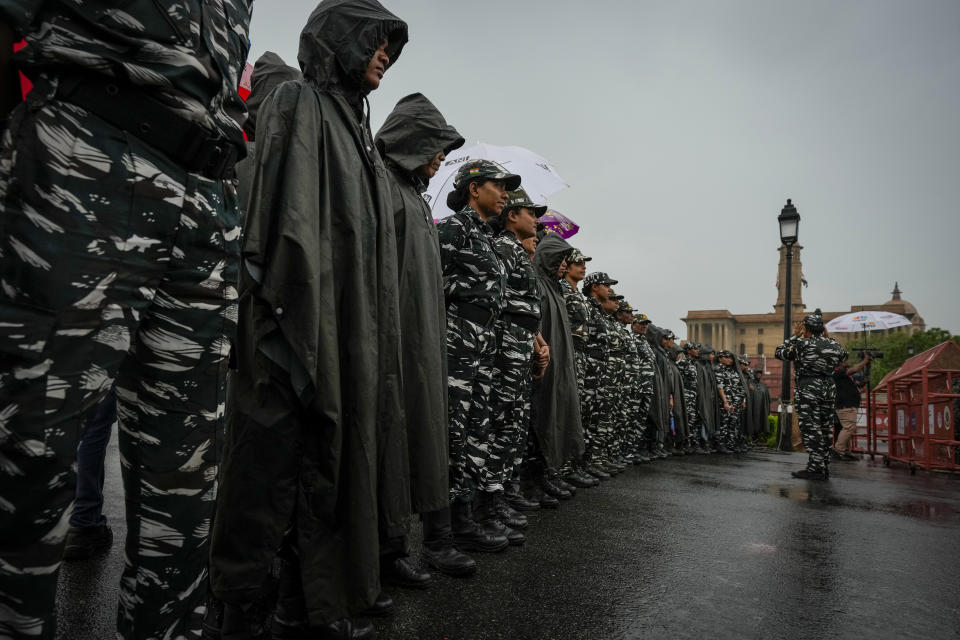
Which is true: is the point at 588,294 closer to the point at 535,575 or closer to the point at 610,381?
the point at 610,381

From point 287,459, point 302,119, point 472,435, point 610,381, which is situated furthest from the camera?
point 610,381

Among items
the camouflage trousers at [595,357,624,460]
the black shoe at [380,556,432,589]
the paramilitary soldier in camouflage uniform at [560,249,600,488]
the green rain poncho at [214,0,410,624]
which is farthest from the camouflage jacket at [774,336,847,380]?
the green rain poncho at [214,0,410,624]

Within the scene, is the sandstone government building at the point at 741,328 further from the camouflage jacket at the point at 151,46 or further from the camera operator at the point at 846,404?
the camouflage jacket at the point at 151,46

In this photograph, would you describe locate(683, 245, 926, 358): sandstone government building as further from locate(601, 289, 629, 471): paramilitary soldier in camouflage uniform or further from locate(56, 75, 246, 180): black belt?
locate(56, 75, 246, 180): black belt

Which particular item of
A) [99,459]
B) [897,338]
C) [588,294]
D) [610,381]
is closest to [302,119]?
[99,459]

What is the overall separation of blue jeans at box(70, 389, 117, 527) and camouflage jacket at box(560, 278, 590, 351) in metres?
4.64

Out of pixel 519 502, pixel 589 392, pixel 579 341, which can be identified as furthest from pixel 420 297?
pixel 589 392

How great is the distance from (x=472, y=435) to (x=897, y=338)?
55363 mm

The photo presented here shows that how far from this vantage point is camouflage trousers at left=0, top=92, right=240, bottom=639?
41.2 inches

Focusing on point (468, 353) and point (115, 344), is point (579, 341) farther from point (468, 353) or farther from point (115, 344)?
point (115, 344)

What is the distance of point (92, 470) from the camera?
2811 mm

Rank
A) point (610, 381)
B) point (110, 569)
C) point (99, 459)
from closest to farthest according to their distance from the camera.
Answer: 1. point (110, 569)
2. point (99, 459)
3. point (610, 381)

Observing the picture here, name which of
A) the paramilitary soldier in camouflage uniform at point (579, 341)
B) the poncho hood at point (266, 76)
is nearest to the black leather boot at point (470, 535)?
the poncho hood at point (266, 76)

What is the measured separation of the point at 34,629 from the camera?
105 centimetres
